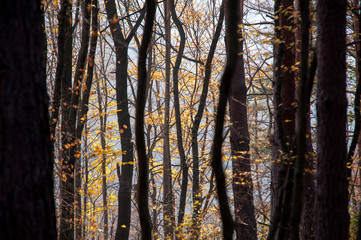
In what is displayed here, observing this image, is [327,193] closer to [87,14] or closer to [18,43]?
[18,43]

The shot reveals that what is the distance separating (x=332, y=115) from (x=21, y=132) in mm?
2208

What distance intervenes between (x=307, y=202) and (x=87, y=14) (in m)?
4.95

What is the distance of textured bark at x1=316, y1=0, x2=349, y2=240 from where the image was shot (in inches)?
107

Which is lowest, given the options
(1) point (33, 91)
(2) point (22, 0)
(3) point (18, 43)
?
(1) point (33, 91)

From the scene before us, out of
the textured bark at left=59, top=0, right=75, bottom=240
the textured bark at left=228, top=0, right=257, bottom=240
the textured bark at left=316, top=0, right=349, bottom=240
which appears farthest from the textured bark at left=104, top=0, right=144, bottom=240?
the textured bark at left=316, top=0, right=349, bottom=240

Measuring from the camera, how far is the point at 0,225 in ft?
5.11

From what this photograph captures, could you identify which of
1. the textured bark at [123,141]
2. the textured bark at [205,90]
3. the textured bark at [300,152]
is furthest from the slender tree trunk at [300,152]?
the textured bark at [205,90]

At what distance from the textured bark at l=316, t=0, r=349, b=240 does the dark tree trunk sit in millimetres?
2077

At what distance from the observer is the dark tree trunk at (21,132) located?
157 centimetres

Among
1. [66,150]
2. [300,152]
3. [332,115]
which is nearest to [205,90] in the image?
[66,150]

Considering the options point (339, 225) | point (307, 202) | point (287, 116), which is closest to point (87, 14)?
point (287, 116)

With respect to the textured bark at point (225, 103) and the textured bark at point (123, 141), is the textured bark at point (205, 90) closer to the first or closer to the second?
the textured bark at point (123, 141)

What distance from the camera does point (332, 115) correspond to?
108 inches

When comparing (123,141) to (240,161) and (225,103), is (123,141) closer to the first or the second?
(240,161)
